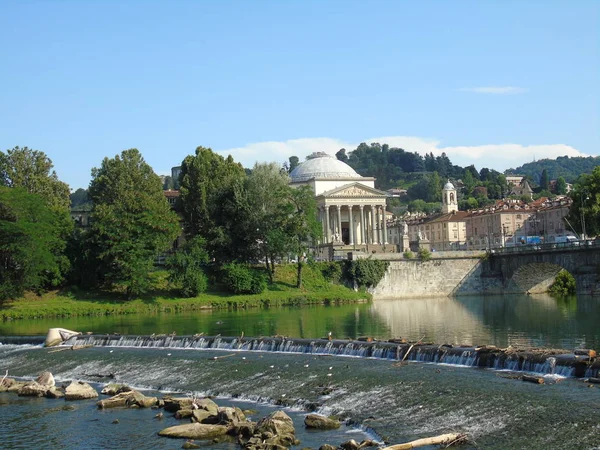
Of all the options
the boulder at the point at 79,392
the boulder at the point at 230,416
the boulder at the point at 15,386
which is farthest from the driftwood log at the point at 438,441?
the boulder at the point at 15,386

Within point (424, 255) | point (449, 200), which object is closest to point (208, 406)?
point (424, 255)

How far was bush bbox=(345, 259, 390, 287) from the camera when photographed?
89625 mm

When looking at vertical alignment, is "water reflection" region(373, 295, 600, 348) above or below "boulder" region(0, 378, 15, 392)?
above

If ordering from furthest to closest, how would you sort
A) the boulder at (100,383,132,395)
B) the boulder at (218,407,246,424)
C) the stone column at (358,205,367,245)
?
1. the stone column at (358,205,367,245)
2. the boulder at (100,383,132,395)
3. the boulder at (218,407,246,424)

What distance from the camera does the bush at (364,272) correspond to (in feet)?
294

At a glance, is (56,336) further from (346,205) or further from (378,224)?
(378,224)

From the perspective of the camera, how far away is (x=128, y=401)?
30812mm

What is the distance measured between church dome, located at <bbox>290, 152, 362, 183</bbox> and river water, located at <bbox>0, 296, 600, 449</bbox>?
2893 inches

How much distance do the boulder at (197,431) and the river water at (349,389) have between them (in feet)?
2.29

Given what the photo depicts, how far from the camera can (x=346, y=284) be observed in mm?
90125

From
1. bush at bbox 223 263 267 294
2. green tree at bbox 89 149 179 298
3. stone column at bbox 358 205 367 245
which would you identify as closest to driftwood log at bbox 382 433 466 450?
green tree at bbox 89 149 179 298

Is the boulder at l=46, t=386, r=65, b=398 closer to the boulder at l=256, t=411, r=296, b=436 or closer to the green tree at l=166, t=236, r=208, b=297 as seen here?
the boulder at l=256, t=411, r=296, b=436

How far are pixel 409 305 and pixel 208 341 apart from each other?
36.8 meters

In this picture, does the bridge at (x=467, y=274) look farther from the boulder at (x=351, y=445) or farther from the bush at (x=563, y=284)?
the boulder at (x=351, y=445)
